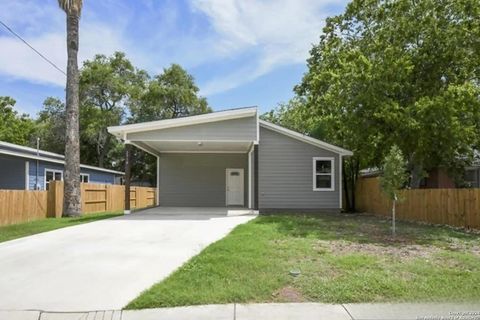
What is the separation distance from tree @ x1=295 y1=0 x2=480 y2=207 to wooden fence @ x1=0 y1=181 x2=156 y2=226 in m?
11.4

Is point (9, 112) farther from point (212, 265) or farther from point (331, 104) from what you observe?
point (212, 265)

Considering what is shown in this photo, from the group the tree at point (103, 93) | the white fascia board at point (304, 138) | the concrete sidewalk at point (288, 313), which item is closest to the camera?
the concrete sidewalk at point (288, 313)

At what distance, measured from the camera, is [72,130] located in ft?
61.4

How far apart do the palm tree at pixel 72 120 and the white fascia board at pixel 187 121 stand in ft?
7.22

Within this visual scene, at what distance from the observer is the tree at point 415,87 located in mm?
16547

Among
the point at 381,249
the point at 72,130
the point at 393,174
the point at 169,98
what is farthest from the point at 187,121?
the point at 169,98

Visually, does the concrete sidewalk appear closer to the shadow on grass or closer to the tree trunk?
the shadow on grass

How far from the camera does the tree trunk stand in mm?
18609

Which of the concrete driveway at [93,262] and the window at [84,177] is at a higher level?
the window at [84,177]

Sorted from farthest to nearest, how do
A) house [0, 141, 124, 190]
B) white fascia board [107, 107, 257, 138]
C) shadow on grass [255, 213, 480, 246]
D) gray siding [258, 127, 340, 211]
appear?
house [0, 141, 124, 190], gray siding [258, 127, 340, 211], white fascia board [107, 107, 257, 138], shadow on grass [255, 213, 480, 246]

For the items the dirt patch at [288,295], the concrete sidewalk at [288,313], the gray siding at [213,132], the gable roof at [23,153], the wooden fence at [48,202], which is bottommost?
the concrete sidewalk at [288,313]

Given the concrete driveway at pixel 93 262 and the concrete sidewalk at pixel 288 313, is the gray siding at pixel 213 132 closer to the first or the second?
the concrete driveway at pixel 93 262

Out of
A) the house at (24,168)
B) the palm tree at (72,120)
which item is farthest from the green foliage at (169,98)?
the palm tree at (72,120)

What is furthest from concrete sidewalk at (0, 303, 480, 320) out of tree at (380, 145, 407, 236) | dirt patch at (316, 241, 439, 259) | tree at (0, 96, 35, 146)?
tree at (0, 96, 35, 146)
